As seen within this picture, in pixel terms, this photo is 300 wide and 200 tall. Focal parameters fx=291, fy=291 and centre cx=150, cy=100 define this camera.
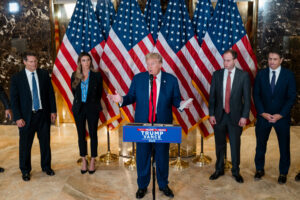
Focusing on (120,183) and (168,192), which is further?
(120,183)

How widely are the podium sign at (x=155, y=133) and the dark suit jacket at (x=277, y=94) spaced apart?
5.36 feet

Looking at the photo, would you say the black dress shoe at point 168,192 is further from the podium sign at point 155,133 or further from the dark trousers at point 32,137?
the dark trousers at point 32,137

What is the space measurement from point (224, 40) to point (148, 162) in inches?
86.6

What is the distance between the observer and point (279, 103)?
3686 millimetres

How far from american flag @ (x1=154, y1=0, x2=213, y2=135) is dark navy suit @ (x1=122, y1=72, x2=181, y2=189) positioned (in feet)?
3.52

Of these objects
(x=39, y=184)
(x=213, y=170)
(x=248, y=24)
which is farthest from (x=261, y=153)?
(x=248, y=24)

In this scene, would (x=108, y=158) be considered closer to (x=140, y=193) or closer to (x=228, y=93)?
(x=140, y=193)

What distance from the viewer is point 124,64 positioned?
4539 millimetres

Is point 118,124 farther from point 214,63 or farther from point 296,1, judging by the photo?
point 296,1

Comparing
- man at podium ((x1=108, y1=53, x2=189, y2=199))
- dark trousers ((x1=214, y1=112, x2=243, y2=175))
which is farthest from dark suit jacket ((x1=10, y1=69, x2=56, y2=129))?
dark trousers ((x1=214, y1=112, x2=243, y2=175))

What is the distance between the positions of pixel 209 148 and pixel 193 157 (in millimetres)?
604

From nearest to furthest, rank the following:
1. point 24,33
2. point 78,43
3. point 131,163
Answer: point 131,163
point 78,43
point 24,33

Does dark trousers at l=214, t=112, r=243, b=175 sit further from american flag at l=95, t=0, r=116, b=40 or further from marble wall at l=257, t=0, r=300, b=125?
marble wall at l=257, t=0, r=300, b=125

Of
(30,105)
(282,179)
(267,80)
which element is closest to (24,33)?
(30,105)
